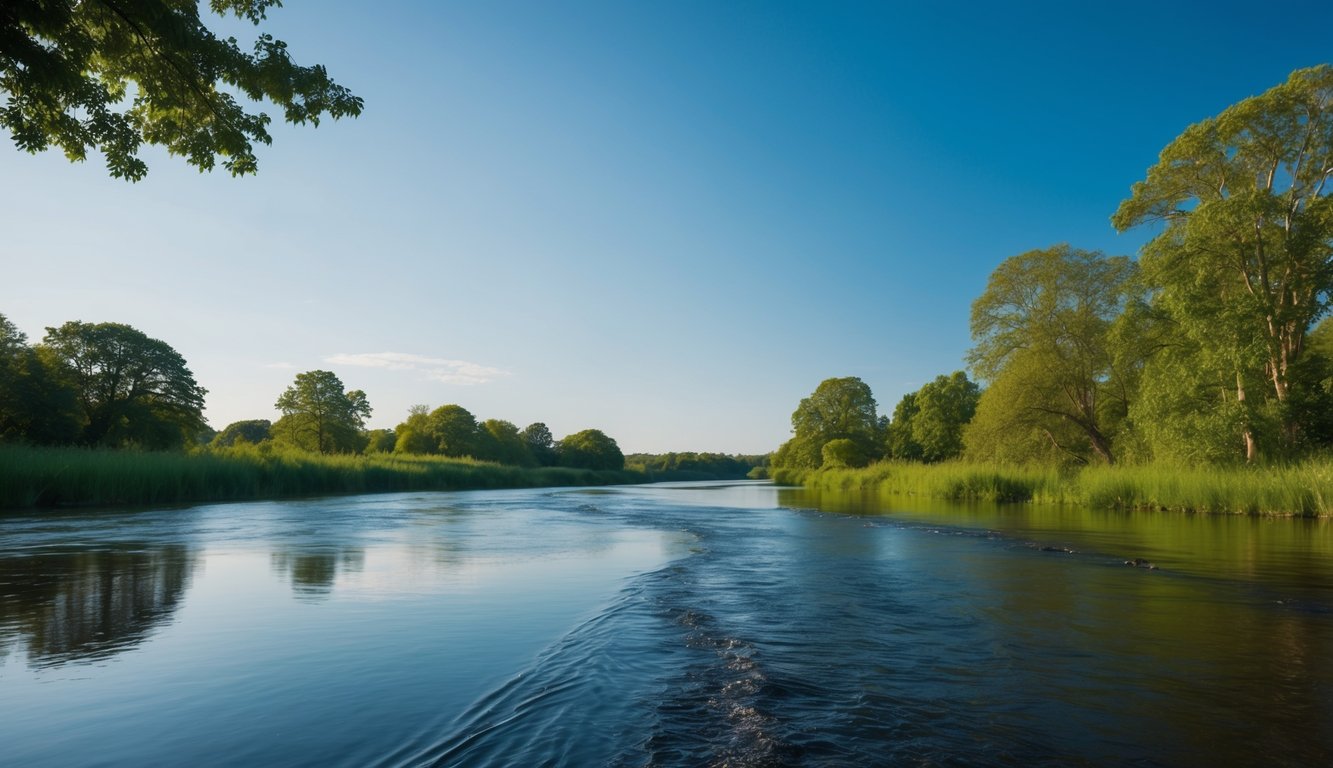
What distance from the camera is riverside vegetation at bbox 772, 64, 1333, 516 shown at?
66.5ft

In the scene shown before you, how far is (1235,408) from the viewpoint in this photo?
20.2 m

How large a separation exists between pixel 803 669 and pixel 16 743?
3972 millimetres

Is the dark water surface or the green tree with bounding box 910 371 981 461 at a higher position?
the green tree with bounding box 910 371 981 461

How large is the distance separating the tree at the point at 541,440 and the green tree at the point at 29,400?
70348mm

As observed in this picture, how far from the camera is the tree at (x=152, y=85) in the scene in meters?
6.07

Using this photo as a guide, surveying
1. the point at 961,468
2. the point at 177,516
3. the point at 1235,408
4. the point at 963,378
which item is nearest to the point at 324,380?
the point at 177,516

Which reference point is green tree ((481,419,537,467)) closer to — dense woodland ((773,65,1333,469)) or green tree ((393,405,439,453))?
green tree ((393,405,439,453))

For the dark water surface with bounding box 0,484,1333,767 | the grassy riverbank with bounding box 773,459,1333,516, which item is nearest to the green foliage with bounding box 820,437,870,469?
the grassy riverbank with bounding box 773,459,1333,516

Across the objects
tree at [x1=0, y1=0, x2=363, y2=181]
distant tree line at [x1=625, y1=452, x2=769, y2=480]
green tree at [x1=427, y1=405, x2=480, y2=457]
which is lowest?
distant tree line at [x1=625, y1=452, x2=769, y2=480]

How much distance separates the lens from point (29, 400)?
29.1 meters

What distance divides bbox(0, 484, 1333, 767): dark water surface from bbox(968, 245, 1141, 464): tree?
69.0ft

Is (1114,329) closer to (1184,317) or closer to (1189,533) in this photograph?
(1184,317)

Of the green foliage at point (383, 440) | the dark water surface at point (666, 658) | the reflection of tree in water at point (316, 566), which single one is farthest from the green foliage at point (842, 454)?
the reflection of tree in water at point (316, 566)

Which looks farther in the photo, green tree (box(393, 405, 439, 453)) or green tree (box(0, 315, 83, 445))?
green tree (box(393, 405, 439, 453))
